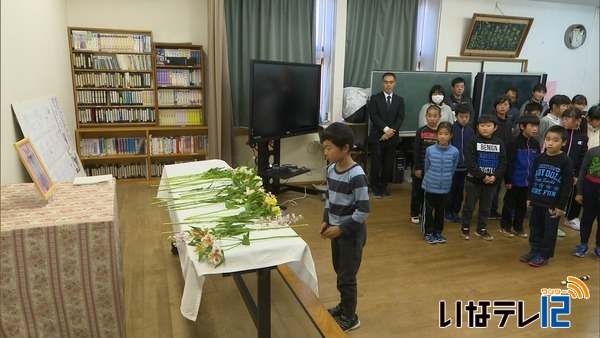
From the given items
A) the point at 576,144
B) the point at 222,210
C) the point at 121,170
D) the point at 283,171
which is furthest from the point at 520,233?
the point at 121,170

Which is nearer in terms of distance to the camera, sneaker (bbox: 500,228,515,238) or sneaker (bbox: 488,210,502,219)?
sneaker (bbox: 500,228,515,238)

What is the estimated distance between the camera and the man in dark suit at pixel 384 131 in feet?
16.3

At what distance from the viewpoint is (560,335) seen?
7.74 ft

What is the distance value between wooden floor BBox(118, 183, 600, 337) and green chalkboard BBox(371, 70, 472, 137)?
179 cm

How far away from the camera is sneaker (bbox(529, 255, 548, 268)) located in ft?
10.5

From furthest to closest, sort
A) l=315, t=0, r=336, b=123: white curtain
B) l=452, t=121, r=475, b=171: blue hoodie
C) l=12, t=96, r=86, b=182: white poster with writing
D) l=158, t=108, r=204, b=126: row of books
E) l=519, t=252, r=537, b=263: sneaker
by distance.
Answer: l=315, t=0, r=336, b=123: white curtain
l=158, t=108, r=204, b=126: row of books
l=452, t=121, r=475, b=171: blue hoodie
l=519, t=252, r=537, b=263: sneaker
l=12, t=96, r=86, b=182: white poster with writing

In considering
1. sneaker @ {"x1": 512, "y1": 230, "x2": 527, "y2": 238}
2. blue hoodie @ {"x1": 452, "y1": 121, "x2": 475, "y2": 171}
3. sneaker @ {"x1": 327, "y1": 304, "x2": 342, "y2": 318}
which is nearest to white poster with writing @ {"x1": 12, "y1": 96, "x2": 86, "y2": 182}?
sneaker @ {"x1": 327, "y1": 304, "x2": 342, "y2": 318}

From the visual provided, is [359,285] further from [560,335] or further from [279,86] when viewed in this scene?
[279,86]

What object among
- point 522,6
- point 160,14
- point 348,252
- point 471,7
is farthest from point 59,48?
point 522,6

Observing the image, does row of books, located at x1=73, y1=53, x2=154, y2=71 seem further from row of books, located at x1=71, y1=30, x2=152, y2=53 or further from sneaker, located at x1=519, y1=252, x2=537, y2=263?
sneaker, located at x1=519, y1=252, x2=537, y2=263

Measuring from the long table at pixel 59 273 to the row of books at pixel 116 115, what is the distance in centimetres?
335

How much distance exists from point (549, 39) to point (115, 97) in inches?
262

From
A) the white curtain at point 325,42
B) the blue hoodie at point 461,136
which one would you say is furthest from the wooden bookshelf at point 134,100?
the blue hoodie at point 461,136

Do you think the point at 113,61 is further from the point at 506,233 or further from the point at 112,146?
the point at 506,233
